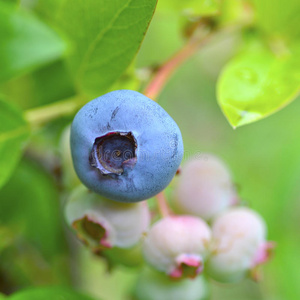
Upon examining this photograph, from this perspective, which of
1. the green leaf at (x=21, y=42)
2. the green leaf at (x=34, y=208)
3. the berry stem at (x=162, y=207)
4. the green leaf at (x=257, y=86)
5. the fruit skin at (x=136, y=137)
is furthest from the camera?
the green leaf at (x=34, y=208)

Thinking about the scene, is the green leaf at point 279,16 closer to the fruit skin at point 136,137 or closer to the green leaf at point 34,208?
the fruit skin at point 136,137

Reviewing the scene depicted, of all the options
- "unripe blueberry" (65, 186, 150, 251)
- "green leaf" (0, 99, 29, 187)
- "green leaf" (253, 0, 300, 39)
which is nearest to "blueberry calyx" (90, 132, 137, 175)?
"unripe blueberry" (65, 186, 150, 251)

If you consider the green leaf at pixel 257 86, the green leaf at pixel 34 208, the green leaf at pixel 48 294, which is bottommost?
the green leaf at pixel 34 208

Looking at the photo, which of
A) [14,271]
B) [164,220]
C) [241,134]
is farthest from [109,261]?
[241,134]

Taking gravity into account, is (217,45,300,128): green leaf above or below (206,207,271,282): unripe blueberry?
above

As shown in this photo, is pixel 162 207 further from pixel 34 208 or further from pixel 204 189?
pixel 34 208

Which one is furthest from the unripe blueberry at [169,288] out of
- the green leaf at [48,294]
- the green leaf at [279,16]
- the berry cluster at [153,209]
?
the green leaf at [279,16]

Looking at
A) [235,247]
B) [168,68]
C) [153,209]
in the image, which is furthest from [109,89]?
[235,247]

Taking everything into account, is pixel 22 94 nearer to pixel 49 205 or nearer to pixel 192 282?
pixel 49 205

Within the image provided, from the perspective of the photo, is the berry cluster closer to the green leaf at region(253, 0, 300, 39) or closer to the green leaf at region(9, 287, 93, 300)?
the green leaf at region(9, 287, 93, 300)
